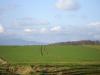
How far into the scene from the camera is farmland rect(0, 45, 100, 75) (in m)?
20.8

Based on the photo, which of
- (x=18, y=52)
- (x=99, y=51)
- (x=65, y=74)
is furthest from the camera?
(x=99, y=51)

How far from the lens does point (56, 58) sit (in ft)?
74.1

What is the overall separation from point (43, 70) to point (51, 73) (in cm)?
59

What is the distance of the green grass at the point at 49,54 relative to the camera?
73.1 ft

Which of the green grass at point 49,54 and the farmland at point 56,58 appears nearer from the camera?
the farmland at point 56,58

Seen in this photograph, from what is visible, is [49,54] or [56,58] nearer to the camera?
[56,58]

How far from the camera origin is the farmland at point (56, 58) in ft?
68.3

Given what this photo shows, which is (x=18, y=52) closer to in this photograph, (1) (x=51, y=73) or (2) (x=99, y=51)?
(1) (x=51, y=73)

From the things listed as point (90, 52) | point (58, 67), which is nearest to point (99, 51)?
point (90, 52)

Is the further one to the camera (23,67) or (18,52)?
(18,52)

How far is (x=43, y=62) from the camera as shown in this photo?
21.7 metres

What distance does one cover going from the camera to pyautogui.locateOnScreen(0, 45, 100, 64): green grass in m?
22.3

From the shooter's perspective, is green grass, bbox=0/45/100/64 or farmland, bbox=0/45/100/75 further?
green grass, bbox=0/45/100/64

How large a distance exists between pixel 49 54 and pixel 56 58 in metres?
1.10
